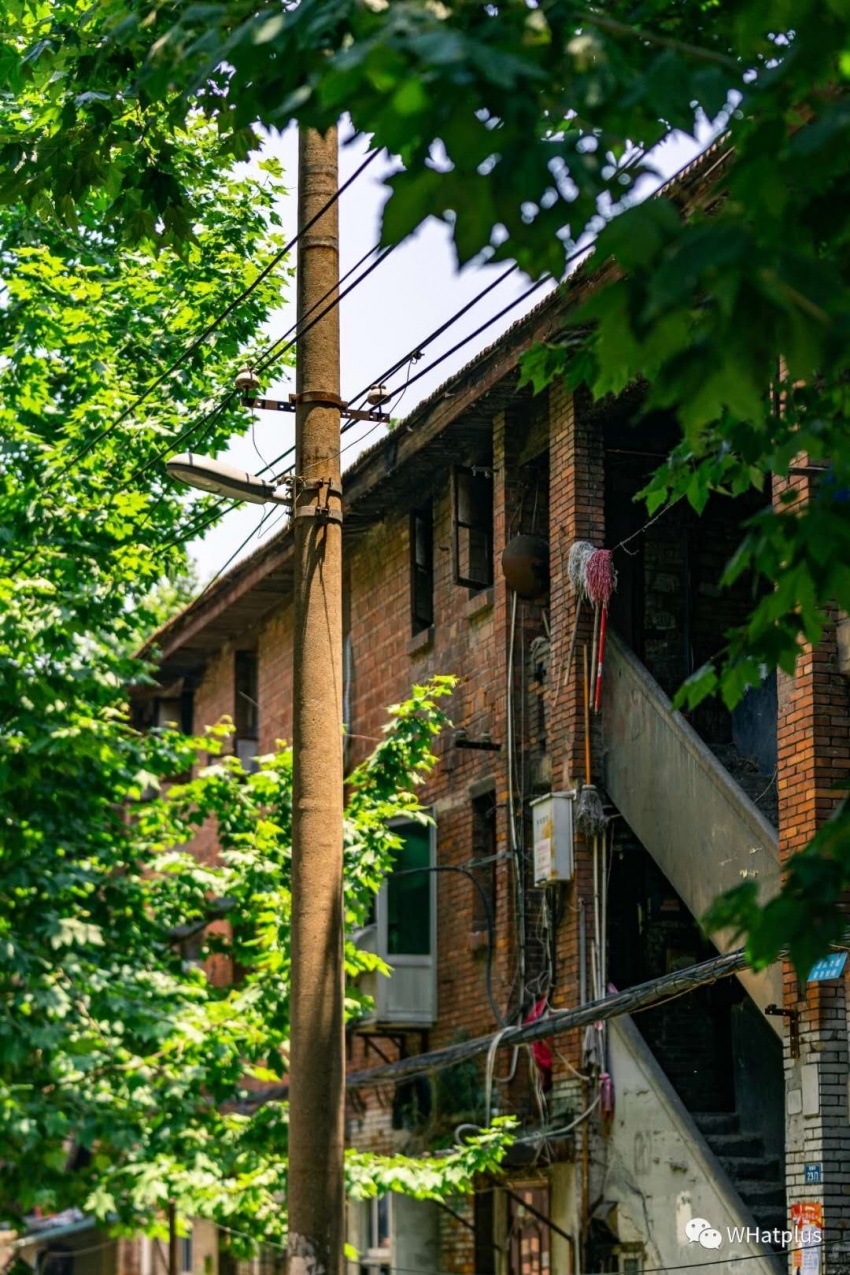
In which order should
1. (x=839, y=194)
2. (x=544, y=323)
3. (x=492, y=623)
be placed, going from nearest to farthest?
(x=839, y=194), (x=544, y=323), (x=492, y=623)

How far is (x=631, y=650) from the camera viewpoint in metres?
17.5

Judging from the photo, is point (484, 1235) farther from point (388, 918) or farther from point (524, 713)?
point (524, 713)

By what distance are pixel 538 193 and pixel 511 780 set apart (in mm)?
14275

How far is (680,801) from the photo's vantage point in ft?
52.9

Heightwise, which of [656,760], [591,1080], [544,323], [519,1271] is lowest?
[519,1271]

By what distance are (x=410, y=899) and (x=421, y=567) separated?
362cm

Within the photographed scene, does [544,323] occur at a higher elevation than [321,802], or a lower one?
higher

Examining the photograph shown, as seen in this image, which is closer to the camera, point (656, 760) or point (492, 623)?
point (656, 760)

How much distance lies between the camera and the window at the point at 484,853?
19422mm

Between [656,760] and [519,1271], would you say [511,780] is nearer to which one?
[656,760]

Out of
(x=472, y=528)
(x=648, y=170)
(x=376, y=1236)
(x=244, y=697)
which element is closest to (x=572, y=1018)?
(x=472, y=528)

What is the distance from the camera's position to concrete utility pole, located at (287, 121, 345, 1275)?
9172mm

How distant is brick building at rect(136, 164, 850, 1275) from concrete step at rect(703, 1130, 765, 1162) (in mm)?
25

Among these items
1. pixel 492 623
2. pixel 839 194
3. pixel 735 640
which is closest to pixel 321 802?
pixel 735 640
